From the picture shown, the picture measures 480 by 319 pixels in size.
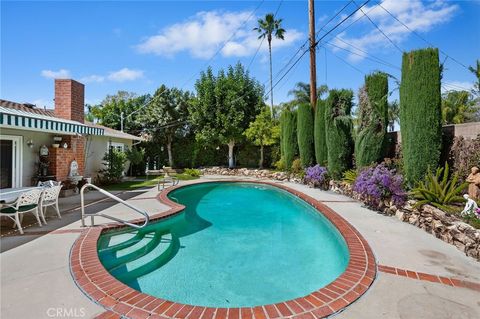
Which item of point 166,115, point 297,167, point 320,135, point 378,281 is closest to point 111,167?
point 166,115

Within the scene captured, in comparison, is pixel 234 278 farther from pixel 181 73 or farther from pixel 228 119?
pixel 181 73

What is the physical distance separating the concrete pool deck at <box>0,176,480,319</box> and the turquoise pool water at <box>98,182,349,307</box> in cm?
106

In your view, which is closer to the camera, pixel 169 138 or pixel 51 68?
pixel 51 68

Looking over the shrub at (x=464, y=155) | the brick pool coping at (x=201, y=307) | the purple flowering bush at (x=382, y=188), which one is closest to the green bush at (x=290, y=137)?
the purple flowering bush at (x=382, y=188)

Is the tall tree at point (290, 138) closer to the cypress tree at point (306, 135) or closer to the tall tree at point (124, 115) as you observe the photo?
the cypress tree at point (306, 135)

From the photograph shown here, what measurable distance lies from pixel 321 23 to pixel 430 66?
10.6 meters

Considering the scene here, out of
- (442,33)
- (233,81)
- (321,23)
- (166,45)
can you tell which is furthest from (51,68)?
(442,33)

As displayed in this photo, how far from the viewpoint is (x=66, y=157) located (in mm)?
12680

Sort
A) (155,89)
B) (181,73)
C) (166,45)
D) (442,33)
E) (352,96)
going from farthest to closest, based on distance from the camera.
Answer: (155,89)
(181,73)
(166,45)
(352,96)
(442,33)

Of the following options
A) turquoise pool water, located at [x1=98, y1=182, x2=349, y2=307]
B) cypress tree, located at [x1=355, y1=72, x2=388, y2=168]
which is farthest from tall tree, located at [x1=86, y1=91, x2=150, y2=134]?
cypress tree, located at [x1=355, y1=72, x2=388, y2=168]

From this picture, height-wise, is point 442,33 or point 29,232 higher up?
point 442,33

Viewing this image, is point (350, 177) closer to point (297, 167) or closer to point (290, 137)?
point (297, 167)

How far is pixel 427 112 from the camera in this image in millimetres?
8867

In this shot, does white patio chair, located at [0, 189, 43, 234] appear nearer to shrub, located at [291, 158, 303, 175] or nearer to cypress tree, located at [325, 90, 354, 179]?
cypress tree, located at [325, 90, 354, 179]
